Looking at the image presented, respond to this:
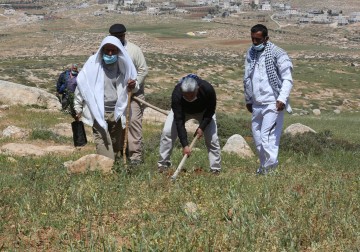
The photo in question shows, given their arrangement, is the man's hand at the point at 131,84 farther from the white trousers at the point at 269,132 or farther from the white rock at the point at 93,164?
the white trousers at the point at 269,132

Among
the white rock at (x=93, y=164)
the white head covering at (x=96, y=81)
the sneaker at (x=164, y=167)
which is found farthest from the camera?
the sneaker at (x=164, y=167)

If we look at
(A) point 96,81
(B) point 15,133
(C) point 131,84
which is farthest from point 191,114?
(B) point 15,133

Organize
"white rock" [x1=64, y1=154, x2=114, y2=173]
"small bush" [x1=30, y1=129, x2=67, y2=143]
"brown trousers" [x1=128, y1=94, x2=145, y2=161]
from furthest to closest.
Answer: "small bush" [x1=30, y1=129, x2=67, y2=143] < "brown trousers" [x1=128, y1=94, x2=145, y2=161] < "white rock" [x1=64, y1=154, x2=114, y2=173]

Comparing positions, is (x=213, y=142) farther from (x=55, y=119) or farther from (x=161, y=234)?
(x=55, y=119)

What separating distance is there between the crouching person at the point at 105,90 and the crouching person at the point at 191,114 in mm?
651

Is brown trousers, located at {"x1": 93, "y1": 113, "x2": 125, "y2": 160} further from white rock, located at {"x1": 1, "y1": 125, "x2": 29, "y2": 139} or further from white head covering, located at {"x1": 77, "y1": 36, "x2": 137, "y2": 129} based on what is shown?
white rock, located at {"x1": 1, "y1": 125, "x2": 29, "y2": 139}

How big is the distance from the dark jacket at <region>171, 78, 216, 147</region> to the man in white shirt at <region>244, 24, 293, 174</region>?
2.54 feet

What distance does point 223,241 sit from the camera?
3758 mm

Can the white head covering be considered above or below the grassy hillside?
above

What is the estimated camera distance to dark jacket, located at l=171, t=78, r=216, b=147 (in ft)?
21.4

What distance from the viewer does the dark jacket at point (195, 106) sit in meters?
6.53

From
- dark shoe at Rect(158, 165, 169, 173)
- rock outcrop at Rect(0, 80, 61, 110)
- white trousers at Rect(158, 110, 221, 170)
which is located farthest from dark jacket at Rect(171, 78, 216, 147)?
rock outcrop at Rect(0, 80, 61, 110)

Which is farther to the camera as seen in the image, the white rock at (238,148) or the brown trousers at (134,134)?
the white rock at (238,148)

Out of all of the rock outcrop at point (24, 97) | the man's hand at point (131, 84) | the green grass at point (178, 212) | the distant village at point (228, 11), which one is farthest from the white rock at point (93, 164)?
the distant village at point (228, 11)
